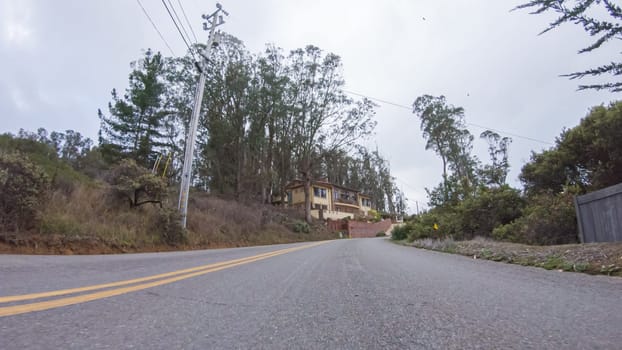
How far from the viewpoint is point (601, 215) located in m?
6.95

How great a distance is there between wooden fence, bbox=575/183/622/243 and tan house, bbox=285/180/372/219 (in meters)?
37.3

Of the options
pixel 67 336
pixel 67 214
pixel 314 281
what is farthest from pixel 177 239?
pixel 67 336

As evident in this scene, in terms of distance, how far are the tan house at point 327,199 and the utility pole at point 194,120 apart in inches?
1187

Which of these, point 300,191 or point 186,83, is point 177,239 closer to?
point 186,83

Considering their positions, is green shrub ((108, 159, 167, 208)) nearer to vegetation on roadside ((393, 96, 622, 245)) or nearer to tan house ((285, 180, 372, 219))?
vegetation on roadside ((393, 96, 622, 245))

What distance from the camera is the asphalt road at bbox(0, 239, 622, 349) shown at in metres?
1.45

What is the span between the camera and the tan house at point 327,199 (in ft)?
157

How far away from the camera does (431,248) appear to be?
10641mm

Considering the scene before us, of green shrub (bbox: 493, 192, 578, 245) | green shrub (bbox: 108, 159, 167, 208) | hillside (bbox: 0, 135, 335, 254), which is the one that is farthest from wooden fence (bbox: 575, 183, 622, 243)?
green shrub (bbox: 108, 159, 167, 208)

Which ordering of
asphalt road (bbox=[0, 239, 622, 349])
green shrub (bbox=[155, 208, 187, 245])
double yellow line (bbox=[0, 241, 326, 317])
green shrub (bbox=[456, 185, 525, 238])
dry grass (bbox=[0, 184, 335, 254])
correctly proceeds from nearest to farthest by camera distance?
asphalt road (bbox=[0, 239, 622, 349]) → double yellow line (bbox=[0, 241, 326, 317]) → dry grass (bbox=[0, 184, 335, 254]) → green shrub (bbox=[155, 208, 187, 245]) → green shrub (bbox=[456, 185, 525, 238])

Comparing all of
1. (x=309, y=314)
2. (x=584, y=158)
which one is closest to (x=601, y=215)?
(x=584, y=158)

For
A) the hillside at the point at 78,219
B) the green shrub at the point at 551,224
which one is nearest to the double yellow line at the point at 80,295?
the hillside at the point at 78,219

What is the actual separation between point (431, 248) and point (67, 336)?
1070 cm

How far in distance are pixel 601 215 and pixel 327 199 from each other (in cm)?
4432
